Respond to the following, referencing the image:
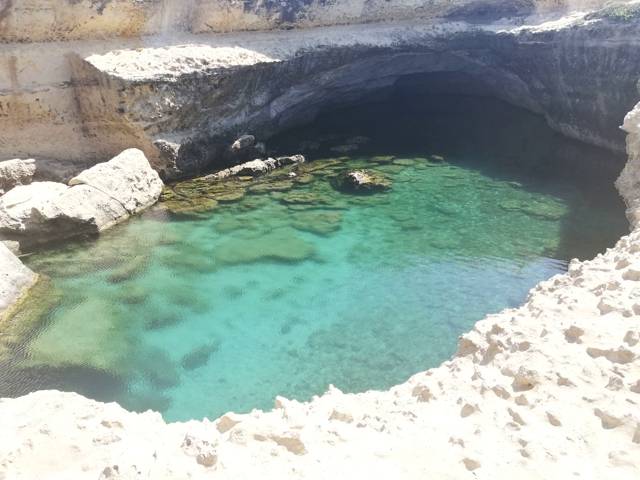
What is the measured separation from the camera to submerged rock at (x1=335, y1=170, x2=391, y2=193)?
13.0 meters

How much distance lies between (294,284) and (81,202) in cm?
455

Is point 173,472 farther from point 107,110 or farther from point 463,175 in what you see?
point 463,175

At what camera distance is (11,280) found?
8492 millimetres

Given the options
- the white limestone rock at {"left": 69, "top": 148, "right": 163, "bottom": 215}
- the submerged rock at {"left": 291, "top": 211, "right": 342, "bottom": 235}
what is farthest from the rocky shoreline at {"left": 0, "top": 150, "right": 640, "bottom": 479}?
the white limestone rock at {"left": 69, "top": 148, "right": 163, "bottom": 215}

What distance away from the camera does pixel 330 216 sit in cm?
1169

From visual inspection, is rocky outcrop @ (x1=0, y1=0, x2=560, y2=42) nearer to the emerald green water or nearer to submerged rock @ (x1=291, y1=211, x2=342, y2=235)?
the emerald green water

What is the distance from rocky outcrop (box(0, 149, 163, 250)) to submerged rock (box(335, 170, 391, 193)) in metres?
4.17

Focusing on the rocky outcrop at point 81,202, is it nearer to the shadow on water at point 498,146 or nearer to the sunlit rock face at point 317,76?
the sunlit rock face at point 317,76

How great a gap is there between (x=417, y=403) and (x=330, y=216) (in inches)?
298

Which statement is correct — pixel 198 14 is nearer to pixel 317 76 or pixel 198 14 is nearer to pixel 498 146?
pixel 317 76

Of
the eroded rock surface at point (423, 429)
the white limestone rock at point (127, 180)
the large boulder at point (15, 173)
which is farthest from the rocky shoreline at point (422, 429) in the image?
the large boulder at point (15, 173)

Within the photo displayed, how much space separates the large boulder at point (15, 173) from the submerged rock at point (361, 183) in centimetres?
653

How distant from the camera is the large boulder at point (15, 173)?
37.4ft

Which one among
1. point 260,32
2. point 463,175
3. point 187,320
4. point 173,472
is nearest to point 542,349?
point 173,472
